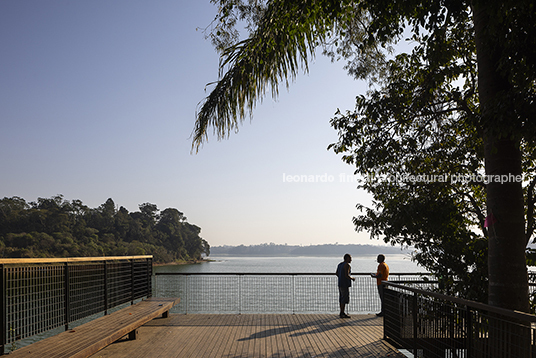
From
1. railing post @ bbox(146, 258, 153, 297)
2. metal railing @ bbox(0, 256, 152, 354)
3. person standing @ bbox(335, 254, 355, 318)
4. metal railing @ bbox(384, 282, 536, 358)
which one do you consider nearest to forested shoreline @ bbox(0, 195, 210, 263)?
railing post @ bbox(146, 258, 153, 297)

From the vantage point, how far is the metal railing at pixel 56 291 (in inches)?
205

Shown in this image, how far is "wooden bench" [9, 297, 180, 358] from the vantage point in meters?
5.00

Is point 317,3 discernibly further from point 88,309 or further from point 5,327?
point 88,309

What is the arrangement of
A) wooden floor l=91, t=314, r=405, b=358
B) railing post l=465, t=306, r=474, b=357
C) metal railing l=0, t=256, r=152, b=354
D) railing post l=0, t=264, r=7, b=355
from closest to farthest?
railing post l=465, t=306, r=474, b=357 < railing post l=0, t=264, r=7, b=355 < metal railing l=0, t=256, r=152, b=354 < wooden floor l=91, t=314, r=405, b=358

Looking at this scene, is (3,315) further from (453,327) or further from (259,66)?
(453,327)

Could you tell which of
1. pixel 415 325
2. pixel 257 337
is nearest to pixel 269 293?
pixel 257 337

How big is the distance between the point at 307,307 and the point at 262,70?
255 inches

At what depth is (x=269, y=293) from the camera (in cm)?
1116

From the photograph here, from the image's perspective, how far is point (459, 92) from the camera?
23.3 feet

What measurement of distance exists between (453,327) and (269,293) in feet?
21.3

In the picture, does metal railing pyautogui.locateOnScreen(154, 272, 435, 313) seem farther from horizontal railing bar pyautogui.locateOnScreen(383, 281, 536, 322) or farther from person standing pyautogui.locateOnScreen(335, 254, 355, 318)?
horizontal railing bar pyautogui.locateOnScreen(383, 281, 536, 322)

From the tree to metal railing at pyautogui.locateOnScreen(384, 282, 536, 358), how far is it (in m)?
0.43

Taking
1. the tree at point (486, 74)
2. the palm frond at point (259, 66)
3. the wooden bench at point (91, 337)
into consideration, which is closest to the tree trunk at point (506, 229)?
the tree at point (486, 74)

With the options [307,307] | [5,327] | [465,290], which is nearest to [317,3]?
[465,290]
